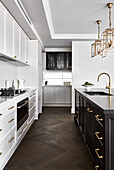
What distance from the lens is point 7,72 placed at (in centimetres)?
391

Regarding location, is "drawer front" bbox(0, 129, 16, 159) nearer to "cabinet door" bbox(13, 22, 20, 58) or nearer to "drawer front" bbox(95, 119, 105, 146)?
"drawer front" bbox(95, 119, 105, 146)

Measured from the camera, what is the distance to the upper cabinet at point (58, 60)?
7.16m

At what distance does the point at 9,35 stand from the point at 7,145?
188 centimetres

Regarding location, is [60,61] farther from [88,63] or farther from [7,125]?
[7,125]

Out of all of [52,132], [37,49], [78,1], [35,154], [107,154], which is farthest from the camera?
[37,49]

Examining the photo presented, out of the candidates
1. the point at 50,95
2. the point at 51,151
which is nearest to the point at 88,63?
the point at 50,95

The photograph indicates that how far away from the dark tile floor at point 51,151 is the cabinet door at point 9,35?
1.71 meters

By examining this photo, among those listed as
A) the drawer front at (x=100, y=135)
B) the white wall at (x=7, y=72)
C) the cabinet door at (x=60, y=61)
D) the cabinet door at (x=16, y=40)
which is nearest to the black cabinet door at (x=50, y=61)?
the cabinet door at (x=60, y=61)

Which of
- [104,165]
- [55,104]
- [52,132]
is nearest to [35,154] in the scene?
[52,132]

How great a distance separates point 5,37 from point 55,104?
188 inches

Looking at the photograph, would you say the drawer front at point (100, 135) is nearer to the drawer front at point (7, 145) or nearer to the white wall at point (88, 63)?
the drawer front at point (7, 145)

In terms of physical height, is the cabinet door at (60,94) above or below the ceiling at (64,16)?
below

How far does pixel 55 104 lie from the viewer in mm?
7113

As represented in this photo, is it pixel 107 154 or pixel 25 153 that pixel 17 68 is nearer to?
pixel 25 153
